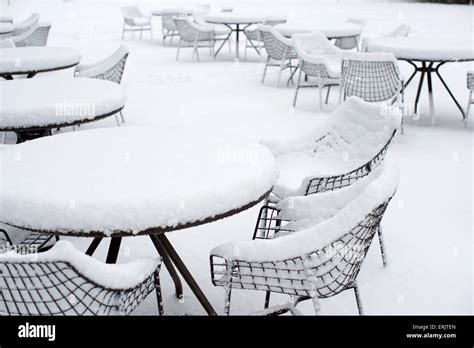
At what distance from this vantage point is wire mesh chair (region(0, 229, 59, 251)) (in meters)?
2.44

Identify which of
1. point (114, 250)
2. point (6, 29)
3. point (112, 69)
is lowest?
point (6, 29)

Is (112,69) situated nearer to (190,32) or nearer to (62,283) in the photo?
(62,283)

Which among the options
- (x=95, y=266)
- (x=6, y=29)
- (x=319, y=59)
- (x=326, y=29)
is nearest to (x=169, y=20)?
(x=6, y=29)

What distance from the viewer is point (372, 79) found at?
5.18 metres

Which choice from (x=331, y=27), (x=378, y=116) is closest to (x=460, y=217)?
(x=378, y=116)

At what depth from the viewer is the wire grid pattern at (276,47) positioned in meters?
7.37

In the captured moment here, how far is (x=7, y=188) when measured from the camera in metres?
2.02

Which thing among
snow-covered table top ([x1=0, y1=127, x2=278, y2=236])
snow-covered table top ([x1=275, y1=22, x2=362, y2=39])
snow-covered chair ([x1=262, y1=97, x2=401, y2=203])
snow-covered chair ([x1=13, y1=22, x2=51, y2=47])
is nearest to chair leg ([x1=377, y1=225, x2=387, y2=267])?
snow-covered chair ([x1=262, y1=97, x2=401, y2=203])

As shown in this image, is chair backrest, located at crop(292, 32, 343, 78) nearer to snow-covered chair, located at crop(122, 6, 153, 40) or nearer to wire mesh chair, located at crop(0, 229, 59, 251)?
wire mesh chair, located at crop(0, 229, 59, 251)

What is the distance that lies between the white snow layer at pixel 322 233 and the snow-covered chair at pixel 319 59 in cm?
418

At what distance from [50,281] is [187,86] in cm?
650

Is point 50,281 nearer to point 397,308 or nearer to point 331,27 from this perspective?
point 397,308

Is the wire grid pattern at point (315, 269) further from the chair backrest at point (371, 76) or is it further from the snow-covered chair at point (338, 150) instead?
the chair backrest at point (371, 76)

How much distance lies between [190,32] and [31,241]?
25.3 ft
